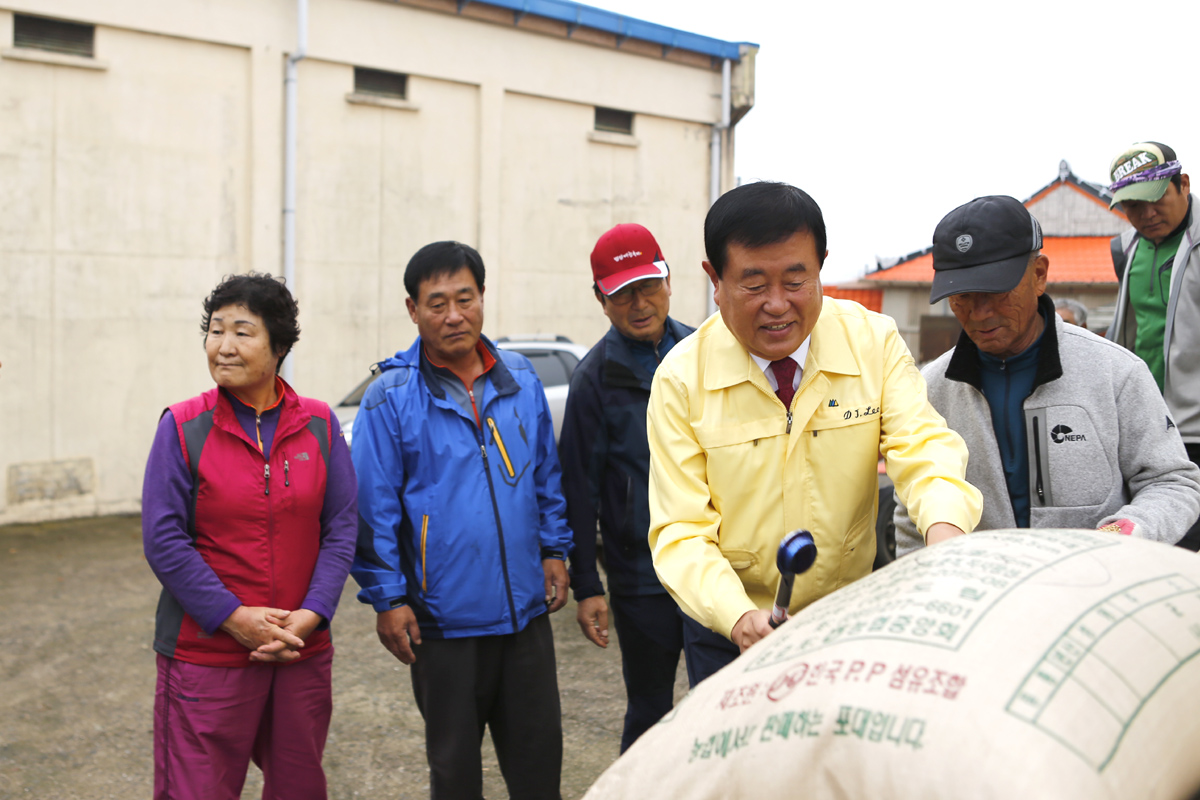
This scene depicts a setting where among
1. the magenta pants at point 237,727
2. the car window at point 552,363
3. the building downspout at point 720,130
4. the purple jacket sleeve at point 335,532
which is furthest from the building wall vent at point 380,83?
the magenta pants at point 237,727

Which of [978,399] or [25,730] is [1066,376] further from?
[25,730]

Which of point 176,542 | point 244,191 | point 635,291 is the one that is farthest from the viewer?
Answer: point 244,191

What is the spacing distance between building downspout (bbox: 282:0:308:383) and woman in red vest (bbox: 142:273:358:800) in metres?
7.79

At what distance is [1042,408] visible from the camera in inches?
85.1

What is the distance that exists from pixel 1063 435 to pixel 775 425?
69 cm

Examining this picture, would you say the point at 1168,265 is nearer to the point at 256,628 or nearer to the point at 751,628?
the point at 751,628

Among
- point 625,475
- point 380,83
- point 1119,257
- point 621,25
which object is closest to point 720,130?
point 621,25

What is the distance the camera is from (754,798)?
4.29 ft

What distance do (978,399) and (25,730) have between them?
4.45 meters

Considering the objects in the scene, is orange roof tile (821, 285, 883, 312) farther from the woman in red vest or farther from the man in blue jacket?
the woman in red vest

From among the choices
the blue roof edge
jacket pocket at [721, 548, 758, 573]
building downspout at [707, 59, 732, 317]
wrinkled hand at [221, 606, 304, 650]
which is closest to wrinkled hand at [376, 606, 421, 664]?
wrinkled hand at [221, 606, 304, 650]

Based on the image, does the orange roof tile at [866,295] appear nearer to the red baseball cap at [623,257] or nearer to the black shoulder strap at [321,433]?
the red baseball cap at [623,257]

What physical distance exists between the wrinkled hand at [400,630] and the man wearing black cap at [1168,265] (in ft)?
8.70

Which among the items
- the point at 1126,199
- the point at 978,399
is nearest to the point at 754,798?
the point at 978,399
